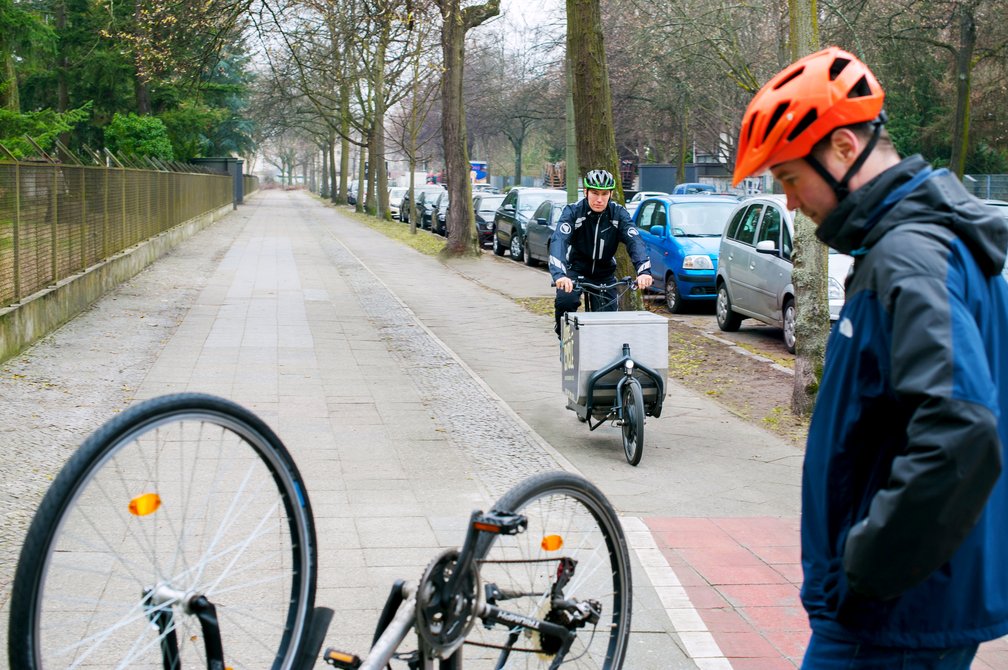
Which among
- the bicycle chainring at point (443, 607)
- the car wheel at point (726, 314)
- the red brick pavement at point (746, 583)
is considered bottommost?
the red brick pavement at point (746, 583)

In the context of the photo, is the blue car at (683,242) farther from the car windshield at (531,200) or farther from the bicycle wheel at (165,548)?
the bicycle wheel at (165,548)

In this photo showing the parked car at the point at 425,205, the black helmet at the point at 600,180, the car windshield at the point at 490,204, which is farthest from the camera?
the parked car at the point at 425,205

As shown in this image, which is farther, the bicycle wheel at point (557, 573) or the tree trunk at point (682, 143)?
the tree trunk at point (682, 143)

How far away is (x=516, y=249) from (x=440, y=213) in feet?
46.5

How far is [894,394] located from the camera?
6.50 ft

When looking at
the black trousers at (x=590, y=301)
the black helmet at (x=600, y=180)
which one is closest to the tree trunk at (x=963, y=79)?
the black trousers at (x=590, y=301)

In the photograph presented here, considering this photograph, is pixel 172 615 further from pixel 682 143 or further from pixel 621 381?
pixel 682 143

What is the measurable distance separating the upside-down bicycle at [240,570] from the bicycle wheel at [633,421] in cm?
397

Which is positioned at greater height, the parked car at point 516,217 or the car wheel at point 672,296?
the parked car at point 516,217

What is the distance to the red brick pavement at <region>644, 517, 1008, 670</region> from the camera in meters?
4.40

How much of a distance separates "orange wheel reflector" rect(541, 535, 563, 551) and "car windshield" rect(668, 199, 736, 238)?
49.2 feet

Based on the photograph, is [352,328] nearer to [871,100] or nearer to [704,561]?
[704,561]

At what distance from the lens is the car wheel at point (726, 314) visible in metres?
Result: 15.3

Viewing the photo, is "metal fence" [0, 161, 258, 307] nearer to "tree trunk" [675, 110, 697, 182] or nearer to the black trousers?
the black trousers
